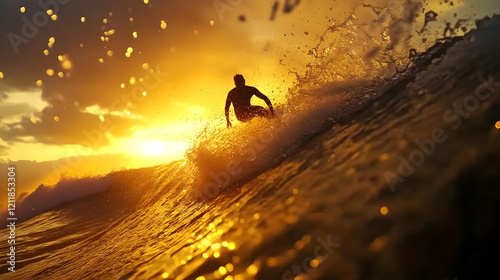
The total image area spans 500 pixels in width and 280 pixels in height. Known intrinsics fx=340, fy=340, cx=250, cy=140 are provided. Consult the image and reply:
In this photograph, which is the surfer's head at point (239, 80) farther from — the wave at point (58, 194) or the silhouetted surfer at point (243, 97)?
the wave at point (58, 194)

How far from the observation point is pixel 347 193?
2.81 metres

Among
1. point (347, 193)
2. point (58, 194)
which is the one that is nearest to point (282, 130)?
point (347, 193)

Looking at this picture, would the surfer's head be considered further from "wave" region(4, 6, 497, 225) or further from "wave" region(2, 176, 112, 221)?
"wave" region(2, 176, 112, 221)

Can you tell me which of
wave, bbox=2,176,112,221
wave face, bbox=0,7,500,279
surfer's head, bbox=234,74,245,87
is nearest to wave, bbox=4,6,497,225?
wave face, bbox=0,7,500,279

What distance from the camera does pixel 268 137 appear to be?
662cm

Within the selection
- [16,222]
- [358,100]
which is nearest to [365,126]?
[358,100]

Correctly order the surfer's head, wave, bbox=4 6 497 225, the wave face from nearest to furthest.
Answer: the wave face → wave, bbox=4 6 497 225 → the surfer's head

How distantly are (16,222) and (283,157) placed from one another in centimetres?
1305

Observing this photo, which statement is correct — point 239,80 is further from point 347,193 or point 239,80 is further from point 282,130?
point 347,193

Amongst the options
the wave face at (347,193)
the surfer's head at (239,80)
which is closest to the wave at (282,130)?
the wave face at (347,193)

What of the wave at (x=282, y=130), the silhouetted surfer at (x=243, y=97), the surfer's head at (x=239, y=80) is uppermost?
the surfer's head at (x=239, y=80)

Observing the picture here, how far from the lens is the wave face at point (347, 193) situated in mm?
2043

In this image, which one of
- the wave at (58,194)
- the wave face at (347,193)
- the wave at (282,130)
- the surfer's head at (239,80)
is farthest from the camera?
the wave at (58,194)

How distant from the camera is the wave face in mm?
2043
